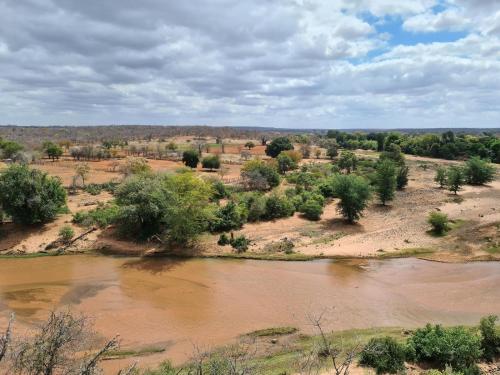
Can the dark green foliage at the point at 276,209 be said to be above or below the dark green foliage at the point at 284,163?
below

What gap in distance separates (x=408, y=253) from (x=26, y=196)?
32996mm

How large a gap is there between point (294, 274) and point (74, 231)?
2031cm

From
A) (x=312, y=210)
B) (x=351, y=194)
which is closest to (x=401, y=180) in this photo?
(x=351, y=194)

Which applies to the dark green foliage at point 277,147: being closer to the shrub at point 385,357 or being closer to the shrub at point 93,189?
the shrub at point 93,189

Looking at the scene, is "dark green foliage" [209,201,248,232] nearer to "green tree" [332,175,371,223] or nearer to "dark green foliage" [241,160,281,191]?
"green tree" [332,175,371,223]

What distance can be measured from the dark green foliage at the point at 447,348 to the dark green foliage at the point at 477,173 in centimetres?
4906

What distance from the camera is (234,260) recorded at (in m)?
31.1

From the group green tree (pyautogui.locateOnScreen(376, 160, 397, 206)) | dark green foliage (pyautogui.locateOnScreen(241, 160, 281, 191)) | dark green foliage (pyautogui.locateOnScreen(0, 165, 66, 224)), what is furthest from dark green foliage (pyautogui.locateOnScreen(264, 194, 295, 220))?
dark green foliage (pyautogui.locateOnScreen(0, 165, 66, 224))

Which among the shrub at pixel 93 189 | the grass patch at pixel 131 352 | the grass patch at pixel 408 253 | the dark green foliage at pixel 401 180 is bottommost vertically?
the grass patch at pixel 131 352

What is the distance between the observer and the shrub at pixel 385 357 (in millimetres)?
16094

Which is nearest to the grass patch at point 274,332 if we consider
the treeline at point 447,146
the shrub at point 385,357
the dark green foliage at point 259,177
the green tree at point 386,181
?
the shrub at point 385,357

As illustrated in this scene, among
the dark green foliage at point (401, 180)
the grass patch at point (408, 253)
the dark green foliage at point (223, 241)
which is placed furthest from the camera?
the dark green foliage at point (401, 180)

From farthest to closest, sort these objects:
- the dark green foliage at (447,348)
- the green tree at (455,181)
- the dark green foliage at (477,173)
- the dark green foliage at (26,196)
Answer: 1. the dark green foliage at (477,173)
2. the green tree at (455,181)
3. the dark green foliage at (26,196)
4. the dark green foliage at (447,348)

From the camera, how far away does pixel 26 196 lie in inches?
1341
